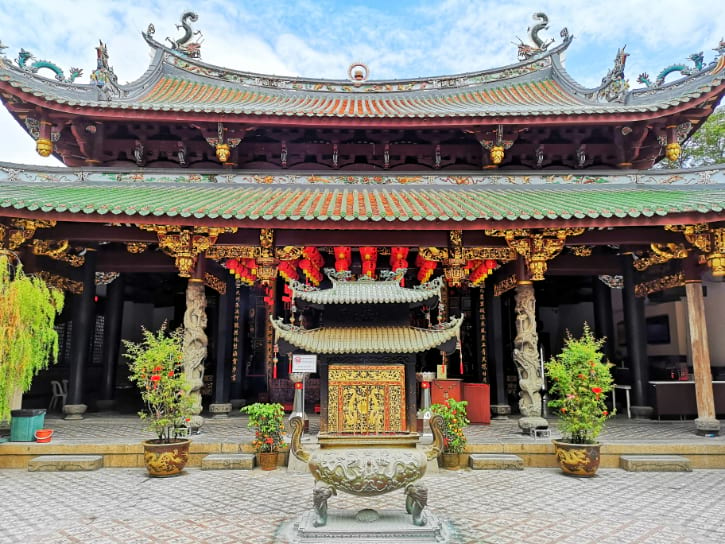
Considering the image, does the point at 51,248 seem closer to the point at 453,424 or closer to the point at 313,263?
the point at 313,263

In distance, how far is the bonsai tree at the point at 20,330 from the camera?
7754 mm

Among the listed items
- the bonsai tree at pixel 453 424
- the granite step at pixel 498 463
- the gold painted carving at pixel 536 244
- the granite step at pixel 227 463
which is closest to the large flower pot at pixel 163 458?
the granite step at pixel 227 463

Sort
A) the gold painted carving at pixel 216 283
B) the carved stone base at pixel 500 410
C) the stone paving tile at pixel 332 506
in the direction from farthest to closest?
the carved stone base at pixel 500 410
the gold painted carving at pixel 216 283
the stone paving tile at pixel 332 506

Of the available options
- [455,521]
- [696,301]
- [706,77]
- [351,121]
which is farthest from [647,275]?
[455,521]

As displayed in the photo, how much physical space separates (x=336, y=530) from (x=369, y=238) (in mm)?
5612

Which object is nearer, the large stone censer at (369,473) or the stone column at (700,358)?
the large stone censer at (369,473)

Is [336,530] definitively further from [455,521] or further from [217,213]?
[217,213]

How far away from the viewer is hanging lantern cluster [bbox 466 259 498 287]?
984 cm

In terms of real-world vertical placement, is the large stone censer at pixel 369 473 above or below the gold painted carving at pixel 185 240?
below

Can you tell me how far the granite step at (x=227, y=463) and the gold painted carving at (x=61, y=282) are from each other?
207 inches

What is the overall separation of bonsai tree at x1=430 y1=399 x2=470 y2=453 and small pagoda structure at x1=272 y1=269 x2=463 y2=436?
91 centimetres

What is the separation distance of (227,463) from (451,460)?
3.57 meters

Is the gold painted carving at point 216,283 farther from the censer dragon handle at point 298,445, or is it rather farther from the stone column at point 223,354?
the censer dragon handle at point 298,445

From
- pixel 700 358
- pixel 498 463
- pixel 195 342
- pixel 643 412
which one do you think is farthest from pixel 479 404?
pixel 195 342
